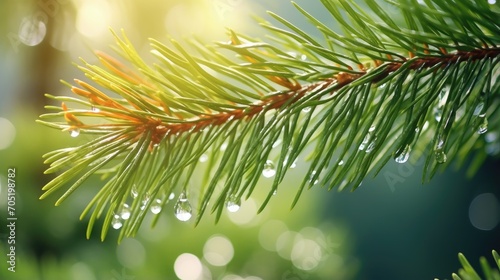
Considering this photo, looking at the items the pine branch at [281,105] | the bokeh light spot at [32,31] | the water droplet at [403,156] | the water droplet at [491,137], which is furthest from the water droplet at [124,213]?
the bokeh light spot at [32,31]

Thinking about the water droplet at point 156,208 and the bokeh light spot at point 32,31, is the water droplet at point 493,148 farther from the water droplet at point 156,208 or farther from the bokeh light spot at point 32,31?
the bokeh light spot at point 32,31

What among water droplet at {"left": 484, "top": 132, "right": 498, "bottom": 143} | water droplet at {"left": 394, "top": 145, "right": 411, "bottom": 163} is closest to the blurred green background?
water droplet at {"left": 484, "top": 132, "right": 498, "bottom": 143}

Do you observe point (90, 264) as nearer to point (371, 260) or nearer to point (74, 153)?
point (74, 153)

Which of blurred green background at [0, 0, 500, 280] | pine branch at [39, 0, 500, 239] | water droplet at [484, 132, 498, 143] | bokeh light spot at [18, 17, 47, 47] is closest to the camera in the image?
pine branch at [39, 0, 500, 239]

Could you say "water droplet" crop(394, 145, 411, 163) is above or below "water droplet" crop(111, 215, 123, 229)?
above

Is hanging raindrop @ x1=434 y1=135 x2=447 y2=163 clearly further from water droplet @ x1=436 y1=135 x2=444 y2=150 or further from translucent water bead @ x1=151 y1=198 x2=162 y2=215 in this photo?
translucent water bead @ x1=151 y1=198 x2=162 y2=215

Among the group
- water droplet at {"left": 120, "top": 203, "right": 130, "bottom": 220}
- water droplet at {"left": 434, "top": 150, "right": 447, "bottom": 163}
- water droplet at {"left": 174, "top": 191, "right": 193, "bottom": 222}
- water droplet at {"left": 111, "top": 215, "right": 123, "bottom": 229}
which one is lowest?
water droplet at {"left": 111, "top": 215, "right": 123, "bottom": 229}

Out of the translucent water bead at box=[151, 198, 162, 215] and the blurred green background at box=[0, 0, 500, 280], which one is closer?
the translucent water bead at box=[151, 198, 162, 215]

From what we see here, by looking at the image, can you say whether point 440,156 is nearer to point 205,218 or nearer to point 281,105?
point 281,105
